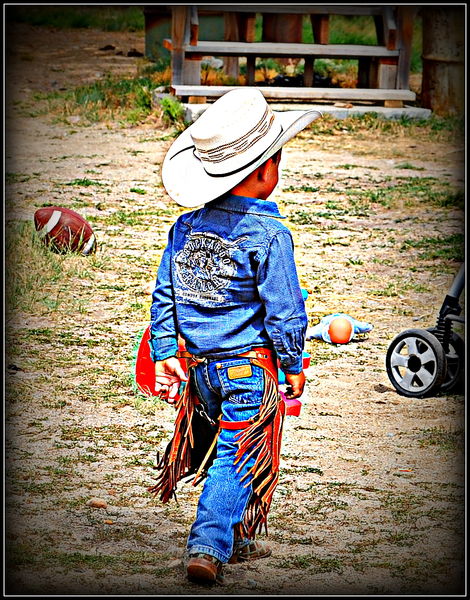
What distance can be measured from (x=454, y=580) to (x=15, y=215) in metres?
5.86

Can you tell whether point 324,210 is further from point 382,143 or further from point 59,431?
point 59,431

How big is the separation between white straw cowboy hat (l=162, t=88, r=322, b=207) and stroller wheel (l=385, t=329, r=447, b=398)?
76.6 inches

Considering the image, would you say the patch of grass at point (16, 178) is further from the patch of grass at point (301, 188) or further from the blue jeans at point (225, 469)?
the blue jeans at point (225, 469)

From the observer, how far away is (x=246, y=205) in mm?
3521

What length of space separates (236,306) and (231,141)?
0.57 meters

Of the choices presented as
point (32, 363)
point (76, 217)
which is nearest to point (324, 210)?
point (76, 217)

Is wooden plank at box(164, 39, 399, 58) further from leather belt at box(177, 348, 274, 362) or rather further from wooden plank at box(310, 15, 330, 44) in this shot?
leather belt at box(177, 348, 274, 362)

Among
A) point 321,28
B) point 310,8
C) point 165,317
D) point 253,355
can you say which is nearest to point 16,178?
point 310,8

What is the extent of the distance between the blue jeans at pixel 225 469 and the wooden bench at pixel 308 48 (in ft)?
31.3

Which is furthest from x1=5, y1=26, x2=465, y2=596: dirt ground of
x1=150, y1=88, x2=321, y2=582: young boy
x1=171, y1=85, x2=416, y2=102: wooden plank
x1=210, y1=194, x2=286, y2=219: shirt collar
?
x1=171, y1=85, x2=416, y2=102: wooden plank

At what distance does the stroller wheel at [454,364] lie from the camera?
5.32 m

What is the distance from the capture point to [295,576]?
3.59 metres

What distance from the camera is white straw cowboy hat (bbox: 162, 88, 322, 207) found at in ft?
11.5

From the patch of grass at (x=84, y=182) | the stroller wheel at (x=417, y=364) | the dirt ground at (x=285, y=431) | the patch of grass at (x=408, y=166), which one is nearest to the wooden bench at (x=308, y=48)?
the patch of grass at (x=408, y=166)
